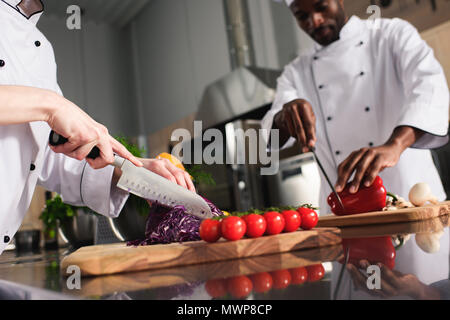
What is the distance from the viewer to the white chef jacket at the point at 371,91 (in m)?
1.44

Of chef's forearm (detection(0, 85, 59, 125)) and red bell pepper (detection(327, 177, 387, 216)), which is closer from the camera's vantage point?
chef's forearm (detection(0, 85, 59, 125))

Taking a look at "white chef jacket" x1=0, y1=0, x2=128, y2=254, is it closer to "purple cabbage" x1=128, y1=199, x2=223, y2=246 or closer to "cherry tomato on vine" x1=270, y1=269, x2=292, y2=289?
"purple cabbage" x1=128, y1=199, x2=223, y2=246

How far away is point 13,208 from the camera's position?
2.62 ft

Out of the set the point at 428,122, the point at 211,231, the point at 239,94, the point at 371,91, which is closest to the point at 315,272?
the point at 211,231

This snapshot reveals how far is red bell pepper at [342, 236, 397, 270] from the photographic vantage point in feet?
1.63

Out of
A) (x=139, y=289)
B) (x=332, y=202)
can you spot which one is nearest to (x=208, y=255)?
(x=139, y=289)

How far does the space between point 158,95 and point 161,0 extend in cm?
111

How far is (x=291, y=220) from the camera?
0.76 meters

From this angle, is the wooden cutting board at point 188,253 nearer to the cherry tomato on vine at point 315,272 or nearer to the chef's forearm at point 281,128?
the cherry tomato on vine at point 315,272

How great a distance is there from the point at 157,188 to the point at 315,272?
18.1 inches

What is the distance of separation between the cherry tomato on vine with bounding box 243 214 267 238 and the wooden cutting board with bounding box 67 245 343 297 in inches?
2.2

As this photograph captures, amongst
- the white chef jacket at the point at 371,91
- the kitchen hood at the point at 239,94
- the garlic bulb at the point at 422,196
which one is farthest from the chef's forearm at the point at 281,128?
the kitchen hood at the point at 239,94

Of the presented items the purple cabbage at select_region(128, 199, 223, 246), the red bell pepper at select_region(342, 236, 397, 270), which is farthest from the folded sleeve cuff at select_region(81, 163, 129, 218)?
the red bell pepper at select_region(342, 236, 397, 270)
